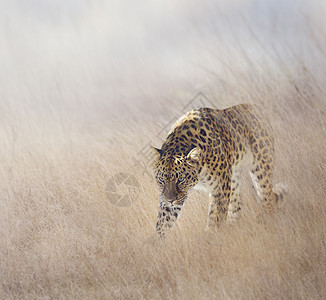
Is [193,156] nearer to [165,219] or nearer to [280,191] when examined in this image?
[165,219]

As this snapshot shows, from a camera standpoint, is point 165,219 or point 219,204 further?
point 165,219

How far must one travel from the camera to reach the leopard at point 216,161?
4344mm

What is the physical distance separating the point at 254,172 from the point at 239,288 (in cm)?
174

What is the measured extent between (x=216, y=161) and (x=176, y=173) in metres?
0.50

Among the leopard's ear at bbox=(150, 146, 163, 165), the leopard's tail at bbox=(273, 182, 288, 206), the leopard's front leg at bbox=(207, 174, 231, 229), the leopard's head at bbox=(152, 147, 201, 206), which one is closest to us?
the leopard's head at bbox=(152, 147, 201, 206)

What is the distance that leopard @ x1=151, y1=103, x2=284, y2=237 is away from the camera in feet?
14.3

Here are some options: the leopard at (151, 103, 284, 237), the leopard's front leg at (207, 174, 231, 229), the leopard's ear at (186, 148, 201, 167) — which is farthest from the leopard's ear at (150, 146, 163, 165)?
the leopard's front leg at (207, 174, 231, 229)

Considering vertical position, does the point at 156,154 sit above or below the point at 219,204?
above

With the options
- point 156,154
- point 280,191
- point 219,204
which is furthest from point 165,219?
point 280,191

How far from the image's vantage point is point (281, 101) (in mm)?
6465

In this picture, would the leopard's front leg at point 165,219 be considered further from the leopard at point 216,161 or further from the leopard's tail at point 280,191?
the leopard's tail at point 280,191

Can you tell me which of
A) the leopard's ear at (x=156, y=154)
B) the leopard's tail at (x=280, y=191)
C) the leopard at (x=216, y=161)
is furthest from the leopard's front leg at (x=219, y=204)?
the leopard's tail at (x=280, y=191)

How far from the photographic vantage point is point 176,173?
4.30m

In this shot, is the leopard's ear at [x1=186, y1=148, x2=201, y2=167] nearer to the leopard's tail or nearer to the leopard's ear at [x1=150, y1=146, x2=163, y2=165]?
the leopard's ear at [x1=150, y1=146, x2=163, y2=165]
